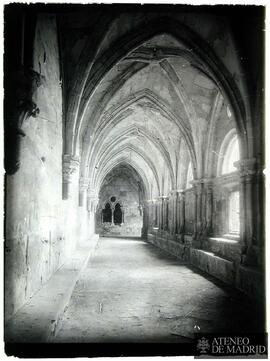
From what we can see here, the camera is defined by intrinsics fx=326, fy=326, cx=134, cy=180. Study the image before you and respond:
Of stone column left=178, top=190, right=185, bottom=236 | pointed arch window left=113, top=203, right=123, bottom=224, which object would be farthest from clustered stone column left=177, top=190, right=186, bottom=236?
pointed arch window left=113, top=203, right=123, bottom=224

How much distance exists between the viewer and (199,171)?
10562mm

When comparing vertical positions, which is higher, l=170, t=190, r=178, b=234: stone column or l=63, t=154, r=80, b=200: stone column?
l=63, t=154, r=80, b=200: stone column

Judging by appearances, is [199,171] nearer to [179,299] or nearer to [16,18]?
[179,299]

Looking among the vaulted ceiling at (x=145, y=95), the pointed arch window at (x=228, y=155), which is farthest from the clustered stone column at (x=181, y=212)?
the pointed arch window at (x=228, y=155)

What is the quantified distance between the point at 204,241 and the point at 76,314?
6182 mm

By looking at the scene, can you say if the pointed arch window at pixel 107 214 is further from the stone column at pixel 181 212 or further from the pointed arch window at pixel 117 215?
the stone column at pixel 181 212

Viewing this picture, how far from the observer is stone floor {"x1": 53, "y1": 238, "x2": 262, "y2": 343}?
4043mm

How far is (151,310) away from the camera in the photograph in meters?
5.03

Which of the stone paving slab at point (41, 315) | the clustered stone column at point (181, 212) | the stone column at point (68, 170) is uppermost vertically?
the stone column at point (68, 170)

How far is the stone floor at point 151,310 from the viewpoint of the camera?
159 inches

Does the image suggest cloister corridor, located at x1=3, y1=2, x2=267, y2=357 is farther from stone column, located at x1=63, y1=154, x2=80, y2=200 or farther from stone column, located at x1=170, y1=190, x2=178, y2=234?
stone column, located at x1=170, y1=190, x2=178, y2=234

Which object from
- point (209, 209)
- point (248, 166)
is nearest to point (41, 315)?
point (248, 166)

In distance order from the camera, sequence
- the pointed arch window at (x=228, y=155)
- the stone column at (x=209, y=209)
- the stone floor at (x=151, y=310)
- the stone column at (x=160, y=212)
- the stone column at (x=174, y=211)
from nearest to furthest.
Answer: the stone floor at (x=151, y=310) → the pointed arch window at (x=228, y=155) → the stone column at (x=209, y=209) → the stone column at (x=174, y=211) → the stone column at (x=160, y=212)

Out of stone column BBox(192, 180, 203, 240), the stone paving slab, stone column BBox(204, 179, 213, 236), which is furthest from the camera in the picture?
stone column BBox(192, 180, 203, 240)
